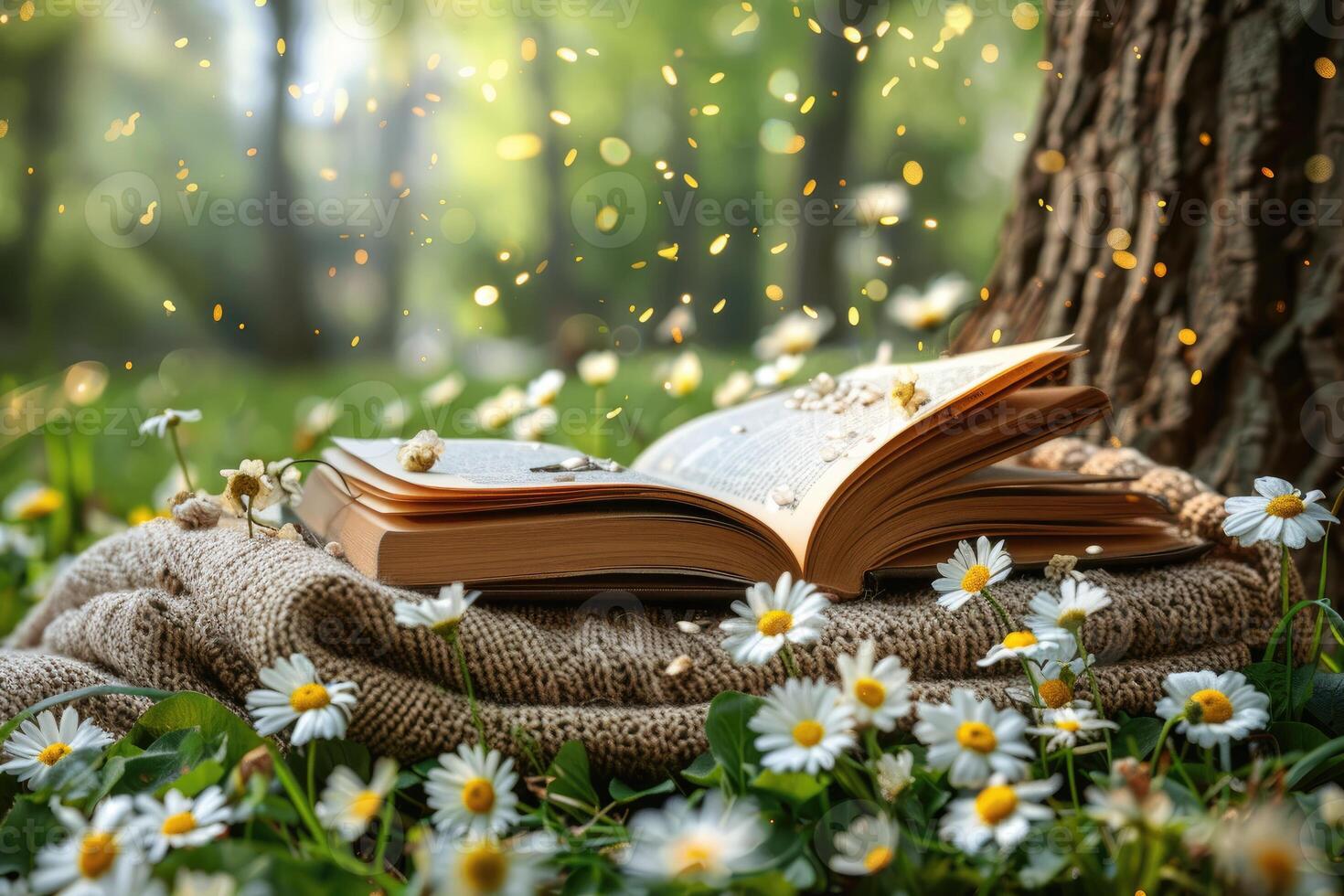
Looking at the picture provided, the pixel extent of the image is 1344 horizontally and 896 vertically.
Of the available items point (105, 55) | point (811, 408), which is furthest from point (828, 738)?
point (105, 55)

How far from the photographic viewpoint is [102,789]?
2.07ft

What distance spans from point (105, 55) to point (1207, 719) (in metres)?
6.68

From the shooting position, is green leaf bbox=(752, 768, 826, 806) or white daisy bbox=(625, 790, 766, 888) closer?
white daisy bbox=(625, 790, 766, 888)

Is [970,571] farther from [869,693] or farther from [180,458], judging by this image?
[180,458]

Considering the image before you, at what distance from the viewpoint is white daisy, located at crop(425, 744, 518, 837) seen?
1.85 feet

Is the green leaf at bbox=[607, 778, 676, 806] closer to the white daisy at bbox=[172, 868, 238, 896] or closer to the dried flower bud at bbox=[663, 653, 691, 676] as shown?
the dried flower bud at bbox=[663, 653, 691, 676]

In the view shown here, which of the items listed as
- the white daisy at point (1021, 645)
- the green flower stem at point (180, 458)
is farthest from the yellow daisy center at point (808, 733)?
the green flower stem at point (180, 458)

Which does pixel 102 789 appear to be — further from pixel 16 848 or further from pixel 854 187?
pixel 854 187

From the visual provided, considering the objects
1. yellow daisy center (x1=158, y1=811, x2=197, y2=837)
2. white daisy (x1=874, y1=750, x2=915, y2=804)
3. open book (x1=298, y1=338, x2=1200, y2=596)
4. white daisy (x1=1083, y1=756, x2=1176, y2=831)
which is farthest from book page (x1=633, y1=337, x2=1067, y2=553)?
yellow daisy center (x1=158, y1=811, x2=197, y2=837)

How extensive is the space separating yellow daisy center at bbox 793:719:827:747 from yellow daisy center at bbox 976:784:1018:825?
0.09 metres

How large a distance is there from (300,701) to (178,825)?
3.7 inches

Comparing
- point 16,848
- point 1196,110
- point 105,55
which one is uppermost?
point 105,55

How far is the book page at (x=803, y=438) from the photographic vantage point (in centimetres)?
82

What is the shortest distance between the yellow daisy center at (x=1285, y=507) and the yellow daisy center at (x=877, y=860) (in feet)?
1.42
